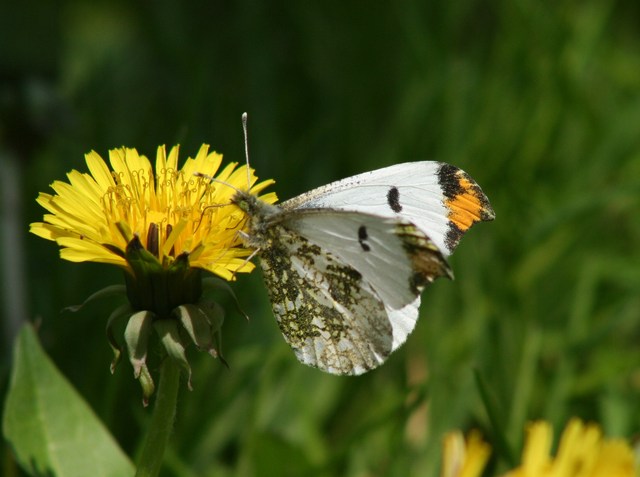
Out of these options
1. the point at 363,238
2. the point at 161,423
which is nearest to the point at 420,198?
the point at 363,238

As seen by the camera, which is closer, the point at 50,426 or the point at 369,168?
the point at 50,426

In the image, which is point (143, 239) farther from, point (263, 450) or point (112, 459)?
point (263, 450)

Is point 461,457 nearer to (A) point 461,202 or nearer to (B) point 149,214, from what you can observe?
(A) point 461,202

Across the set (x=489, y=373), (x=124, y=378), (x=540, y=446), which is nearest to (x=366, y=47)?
(x=489, y=373)

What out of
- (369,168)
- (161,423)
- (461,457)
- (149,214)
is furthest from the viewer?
(369,168)

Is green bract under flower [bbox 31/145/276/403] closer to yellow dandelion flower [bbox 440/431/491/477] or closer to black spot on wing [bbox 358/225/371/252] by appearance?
black spot on wing [bbox 358/225/371/252]
